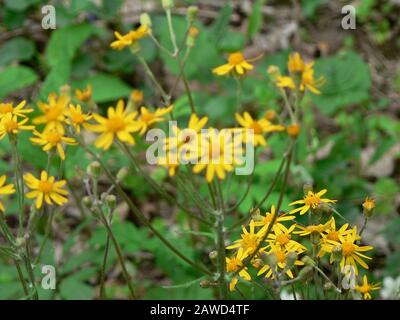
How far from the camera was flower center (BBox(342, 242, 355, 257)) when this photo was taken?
1.49 meters

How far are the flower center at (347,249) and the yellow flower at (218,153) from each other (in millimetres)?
384

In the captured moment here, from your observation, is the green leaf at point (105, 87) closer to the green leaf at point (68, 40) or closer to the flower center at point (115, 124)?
the green leaf at point (68, 40)

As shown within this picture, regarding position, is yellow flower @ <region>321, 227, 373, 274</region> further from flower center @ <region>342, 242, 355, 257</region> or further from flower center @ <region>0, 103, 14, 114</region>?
flower center @ <region>0, 103, 14, 114</region>

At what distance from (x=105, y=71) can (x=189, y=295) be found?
6.43 ft

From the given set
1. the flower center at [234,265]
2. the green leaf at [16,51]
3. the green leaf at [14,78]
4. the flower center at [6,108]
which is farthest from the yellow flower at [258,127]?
the green leaf at [16,51]

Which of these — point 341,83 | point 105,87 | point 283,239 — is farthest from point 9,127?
point 341,83

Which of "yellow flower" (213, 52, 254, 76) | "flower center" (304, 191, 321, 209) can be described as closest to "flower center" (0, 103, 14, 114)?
"yellow flower" (213, 52, 254, 76)

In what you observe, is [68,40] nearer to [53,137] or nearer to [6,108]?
[6,108]

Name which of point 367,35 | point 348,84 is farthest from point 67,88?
point 367,35

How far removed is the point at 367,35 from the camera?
15.1 feet

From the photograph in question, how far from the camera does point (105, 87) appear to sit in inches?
126

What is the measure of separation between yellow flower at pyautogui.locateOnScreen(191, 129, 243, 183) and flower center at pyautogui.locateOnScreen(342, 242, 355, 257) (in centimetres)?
38

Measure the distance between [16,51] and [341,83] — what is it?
5.71ft
